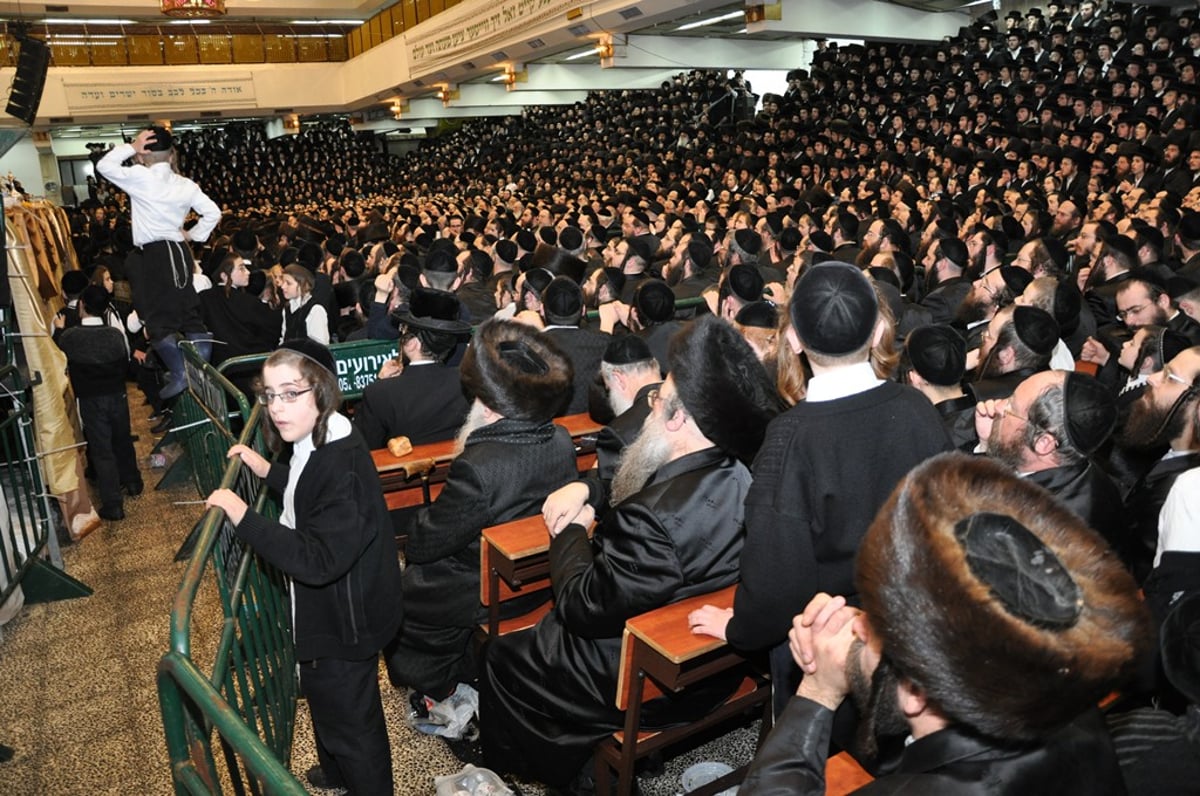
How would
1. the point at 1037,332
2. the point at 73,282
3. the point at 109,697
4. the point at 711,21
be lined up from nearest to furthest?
1. the point at 1037,332
2. the point at 109,697
3. the point at 73,282
4. the point at 711,21

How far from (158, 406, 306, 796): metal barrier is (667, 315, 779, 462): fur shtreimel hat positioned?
4.71 feet

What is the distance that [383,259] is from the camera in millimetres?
8484

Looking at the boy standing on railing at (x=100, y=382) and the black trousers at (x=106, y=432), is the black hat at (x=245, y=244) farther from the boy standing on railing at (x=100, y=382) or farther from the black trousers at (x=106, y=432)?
the black trousers at (x=106, y=432)

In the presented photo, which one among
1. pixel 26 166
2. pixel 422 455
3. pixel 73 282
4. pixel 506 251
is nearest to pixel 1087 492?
pixel 422 455

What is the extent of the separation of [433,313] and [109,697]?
8.06 ft

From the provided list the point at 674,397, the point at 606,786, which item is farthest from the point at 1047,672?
the point at 606,786

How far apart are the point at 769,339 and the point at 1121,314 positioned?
2.37 meters

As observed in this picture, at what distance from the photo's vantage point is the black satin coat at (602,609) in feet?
8.09

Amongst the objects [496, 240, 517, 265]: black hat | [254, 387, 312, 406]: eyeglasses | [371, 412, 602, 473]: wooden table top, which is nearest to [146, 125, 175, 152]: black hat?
[371, 412, 602, 473]: wooden table top

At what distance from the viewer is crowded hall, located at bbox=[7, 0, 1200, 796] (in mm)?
1344

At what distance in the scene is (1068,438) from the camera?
2744 millimetres

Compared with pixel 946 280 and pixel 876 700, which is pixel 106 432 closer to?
pixel 876 700

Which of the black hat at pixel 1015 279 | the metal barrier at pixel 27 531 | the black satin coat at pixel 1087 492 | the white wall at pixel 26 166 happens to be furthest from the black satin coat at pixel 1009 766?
the white wall at pixel 26 166

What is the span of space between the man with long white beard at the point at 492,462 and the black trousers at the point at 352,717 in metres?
0.61
